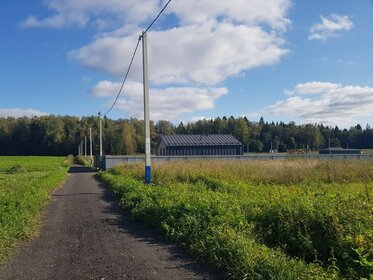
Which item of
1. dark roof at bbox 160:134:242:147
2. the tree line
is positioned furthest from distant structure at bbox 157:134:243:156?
the tree line

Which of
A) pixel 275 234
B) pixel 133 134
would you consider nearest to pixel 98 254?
pixel 275 234

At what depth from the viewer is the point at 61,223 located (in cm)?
1145

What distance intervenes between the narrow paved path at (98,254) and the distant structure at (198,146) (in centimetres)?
5587

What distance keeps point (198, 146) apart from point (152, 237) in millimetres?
60006

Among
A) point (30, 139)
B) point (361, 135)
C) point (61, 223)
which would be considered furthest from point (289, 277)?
point (30, 139)

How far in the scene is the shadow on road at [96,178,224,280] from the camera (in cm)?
649

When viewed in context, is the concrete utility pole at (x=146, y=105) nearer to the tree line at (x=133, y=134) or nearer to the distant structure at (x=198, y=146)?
the distant structure at (x=198, y=146)

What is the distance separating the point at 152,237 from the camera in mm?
9258

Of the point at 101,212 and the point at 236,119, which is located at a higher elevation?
the point at 236,119

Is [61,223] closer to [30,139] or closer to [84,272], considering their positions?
[84,272]

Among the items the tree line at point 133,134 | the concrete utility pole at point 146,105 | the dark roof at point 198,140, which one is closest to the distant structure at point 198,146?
the dark roof at point 198,140

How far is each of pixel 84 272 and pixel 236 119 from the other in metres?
125

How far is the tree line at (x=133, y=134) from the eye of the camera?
126 metres

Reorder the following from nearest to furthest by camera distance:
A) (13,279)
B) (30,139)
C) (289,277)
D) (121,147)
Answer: (289,277)
(13,279)
(121,147)
(30,139)
